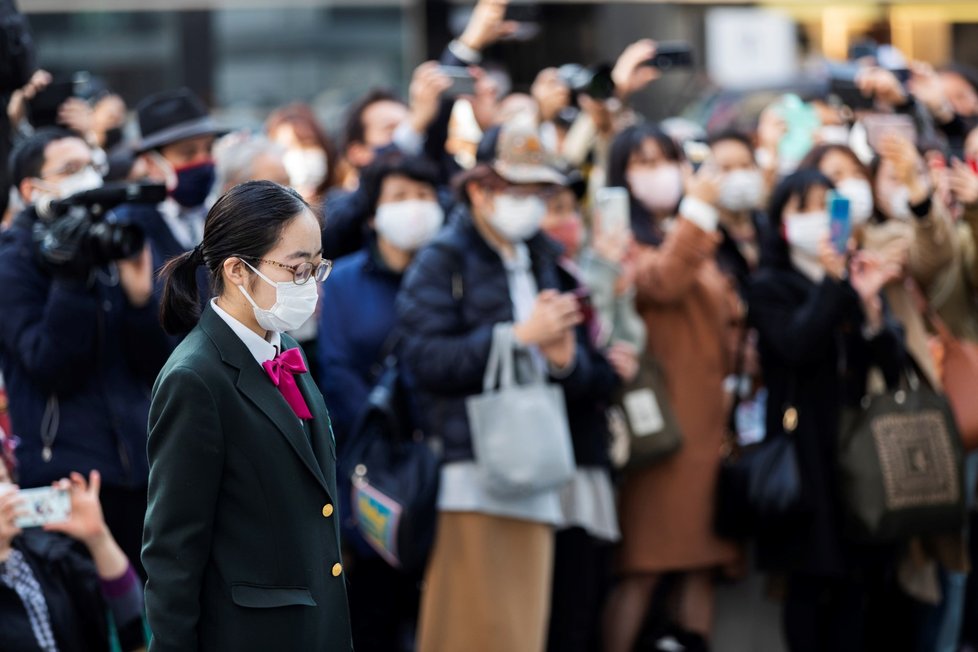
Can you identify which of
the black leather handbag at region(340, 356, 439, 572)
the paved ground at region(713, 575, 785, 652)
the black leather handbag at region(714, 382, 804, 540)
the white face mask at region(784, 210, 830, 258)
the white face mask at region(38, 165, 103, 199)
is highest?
the white face mask at region(38, 165, 103, 199)

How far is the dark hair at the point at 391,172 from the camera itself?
6020 millimetres

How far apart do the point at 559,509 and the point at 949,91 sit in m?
3.96

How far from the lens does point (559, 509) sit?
576 centimetres

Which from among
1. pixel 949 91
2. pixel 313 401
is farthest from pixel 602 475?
pixel 949 91

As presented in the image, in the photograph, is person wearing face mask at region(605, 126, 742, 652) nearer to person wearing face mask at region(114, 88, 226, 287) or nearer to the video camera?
person wearing face mask at region(114, 88, 226, 287)

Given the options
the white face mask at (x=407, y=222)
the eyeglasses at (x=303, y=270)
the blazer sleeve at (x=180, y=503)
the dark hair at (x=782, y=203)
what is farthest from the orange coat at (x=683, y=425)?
the blazer sleeve at (x=180, y=503)

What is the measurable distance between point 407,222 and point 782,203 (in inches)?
58.6

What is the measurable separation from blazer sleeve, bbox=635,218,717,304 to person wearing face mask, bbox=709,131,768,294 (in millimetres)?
596

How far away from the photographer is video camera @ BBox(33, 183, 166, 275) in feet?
15.7

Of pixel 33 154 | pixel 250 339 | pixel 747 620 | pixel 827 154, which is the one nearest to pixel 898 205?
pixel 827 154

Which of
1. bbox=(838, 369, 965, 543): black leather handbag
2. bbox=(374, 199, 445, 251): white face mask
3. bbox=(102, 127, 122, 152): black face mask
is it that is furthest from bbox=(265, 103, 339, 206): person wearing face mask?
bbox=(838, 369, 965, 543): black leather handbag

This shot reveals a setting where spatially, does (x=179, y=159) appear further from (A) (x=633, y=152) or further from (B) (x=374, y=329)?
(A) (x=633, y=152)

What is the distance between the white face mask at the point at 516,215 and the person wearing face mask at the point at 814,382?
3.55ft

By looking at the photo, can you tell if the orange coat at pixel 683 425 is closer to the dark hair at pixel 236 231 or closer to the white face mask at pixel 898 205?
the white face mask at pixel 898 205
